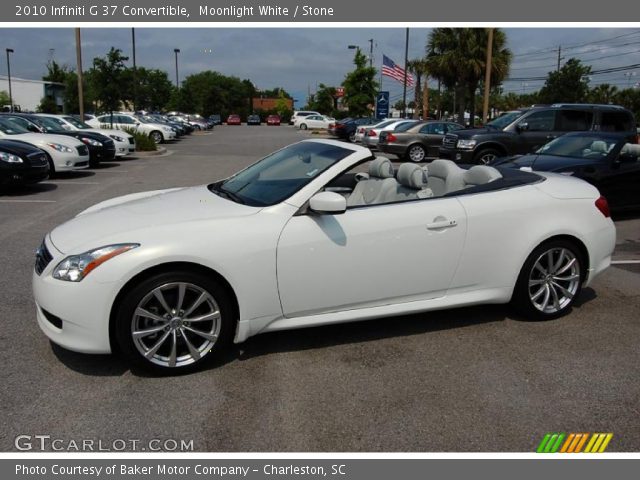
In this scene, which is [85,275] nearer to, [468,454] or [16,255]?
[468,454]

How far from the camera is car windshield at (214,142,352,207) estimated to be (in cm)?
410

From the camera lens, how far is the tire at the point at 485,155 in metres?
14.0

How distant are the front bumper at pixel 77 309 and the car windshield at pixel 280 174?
118cm

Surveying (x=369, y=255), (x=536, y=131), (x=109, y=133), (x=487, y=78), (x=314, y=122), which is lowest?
(x=369, y=255)

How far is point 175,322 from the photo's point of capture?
3.65 meters

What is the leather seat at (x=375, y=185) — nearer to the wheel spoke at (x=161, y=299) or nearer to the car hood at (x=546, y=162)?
the wheel spoke at (x=161, y=299)

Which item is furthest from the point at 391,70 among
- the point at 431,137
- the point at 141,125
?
the point at 431,137

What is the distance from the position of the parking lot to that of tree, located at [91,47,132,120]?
2670cm

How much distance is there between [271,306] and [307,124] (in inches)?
2101

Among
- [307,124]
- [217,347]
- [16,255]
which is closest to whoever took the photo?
[217,347]

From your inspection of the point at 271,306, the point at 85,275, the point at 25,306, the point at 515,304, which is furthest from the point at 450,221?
the point at 25,306

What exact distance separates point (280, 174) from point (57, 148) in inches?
443

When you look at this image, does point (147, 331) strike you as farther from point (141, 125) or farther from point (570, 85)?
point (570, 85)

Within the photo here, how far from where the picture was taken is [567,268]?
186 inches
